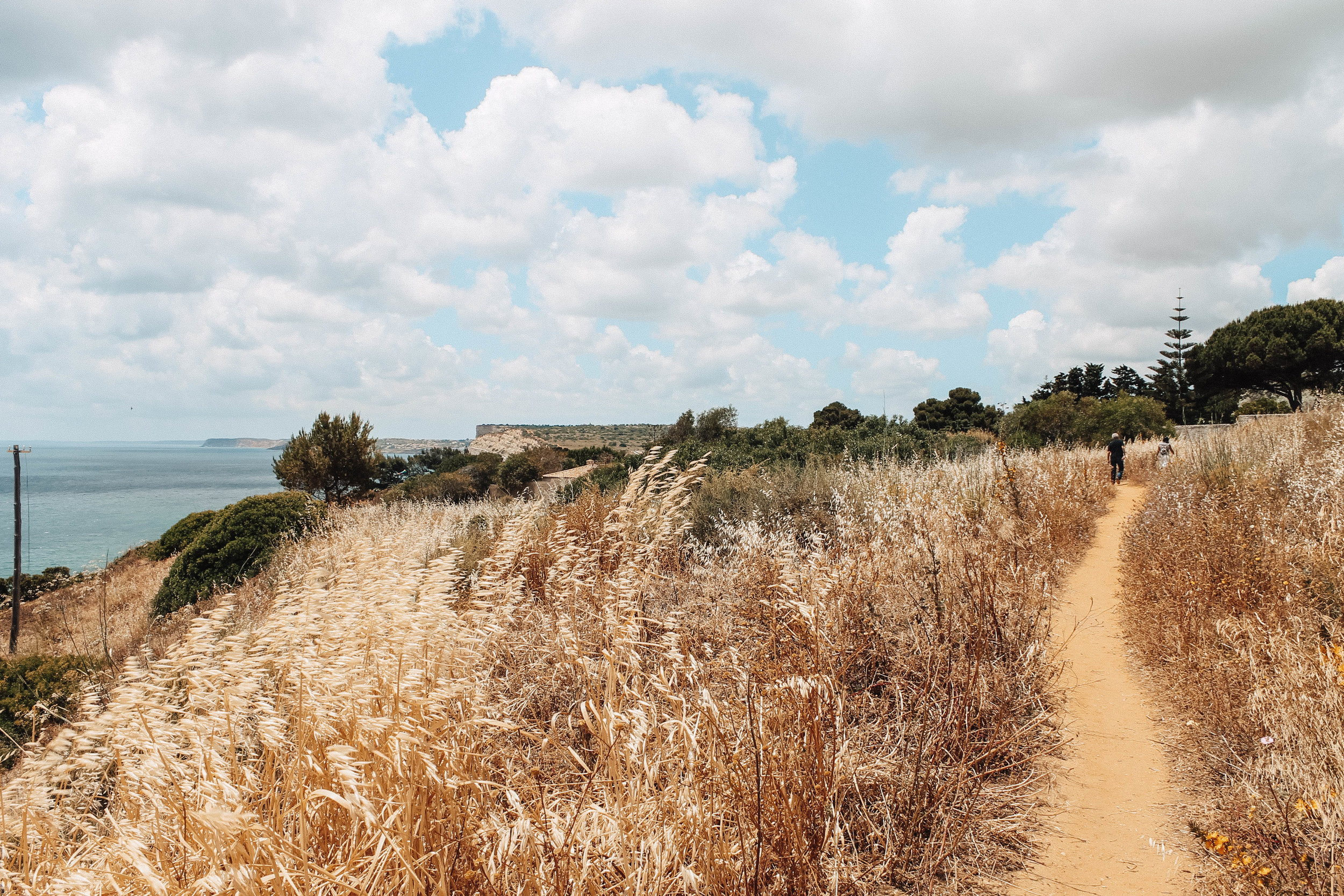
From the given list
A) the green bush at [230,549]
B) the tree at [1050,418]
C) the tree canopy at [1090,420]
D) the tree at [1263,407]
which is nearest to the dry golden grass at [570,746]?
Result: the green bush at [230,549]

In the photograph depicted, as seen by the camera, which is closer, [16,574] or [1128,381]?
[16,574]

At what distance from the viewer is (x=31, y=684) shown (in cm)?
634

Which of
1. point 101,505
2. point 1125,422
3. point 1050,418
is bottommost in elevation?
point 101,505

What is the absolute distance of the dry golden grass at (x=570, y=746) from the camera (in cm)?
181

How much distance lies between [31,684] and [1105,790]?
9055mm

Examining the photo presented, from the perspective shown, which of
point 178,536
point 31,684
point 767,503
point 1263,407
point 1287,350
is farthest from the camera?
point 1287,350

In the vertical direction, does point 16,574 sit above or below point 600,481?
below

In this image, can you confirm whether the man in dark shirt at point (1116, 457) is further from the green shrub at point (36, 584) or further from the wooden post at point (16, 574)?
the green shrub at point (36, 584)

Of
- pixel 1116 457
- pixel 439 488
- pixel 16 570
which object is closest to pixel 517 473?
pixel 439 488

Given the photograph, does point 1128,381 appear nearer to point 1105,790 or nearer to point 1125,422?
point 1125,422

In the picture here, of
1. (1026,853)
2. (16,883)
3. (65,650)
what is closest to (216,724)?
(16,883)

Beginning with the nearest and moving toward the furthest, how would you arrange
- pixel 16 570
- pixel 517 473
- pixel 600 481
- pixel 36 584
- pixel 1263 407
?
pixel 600 481 < pixel 16 570 < pixel 36 584 < pixel 1263 407 < pixel 517 473

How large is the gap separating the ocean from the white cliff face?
12623 mm

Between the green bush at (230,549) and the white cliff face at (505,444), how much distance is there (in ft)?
77.7
